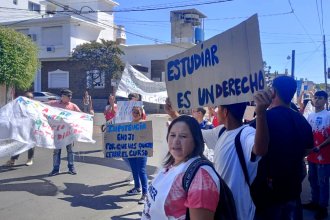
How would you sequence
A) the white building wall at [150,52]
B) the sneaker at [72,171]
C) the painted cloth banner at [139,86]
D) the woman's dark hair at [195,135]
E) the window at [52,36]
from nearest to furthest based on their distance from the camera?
1. the woman's dark hair at [195,135]
2. the sneaker at [72,171]
3. the painted cloth banner at [139,86]
4. the window at [52,36]
5. the white building wall at [150,52]

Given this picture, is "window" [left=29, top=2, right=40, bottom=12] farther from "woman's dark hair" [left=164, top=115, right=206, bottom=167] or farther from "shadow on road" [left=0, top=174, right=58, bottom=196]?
"woman's dark hair" [left=164, top=115, right=206, bottom=167]

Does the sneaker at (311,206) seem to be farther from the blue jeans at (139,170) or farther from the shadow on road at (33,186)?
the shadow on road at (33,186)

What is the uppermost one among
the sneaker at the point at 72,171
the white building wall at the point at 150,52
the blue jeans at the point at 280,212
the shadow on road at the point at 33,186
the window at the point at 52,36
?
the window at the point at 52,36

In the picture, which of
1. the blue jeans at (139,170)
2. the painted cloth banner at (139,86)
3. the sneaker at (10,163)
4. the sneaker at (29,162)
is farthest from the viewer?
the painted cloth banner at (139,86)

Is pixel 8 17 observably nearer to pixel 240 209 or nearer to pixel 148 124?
pixel 148 124

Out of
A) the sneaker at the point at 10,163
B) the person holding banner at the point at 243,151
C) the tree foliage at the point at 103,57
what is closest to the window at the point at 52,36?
the tree foliage at the point at 103,57

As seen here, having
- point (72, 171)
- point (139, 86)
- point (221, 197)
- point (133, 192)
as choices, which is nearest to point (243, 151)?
point (221, 197)

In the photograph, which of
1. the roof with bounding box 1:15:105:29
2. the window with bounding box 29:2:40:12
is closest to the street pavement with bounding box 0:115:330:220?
the roof with bounding box 1:15:105:29

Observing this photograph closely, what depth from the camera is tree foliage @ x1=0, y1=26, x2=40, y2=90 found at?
72.9 feet

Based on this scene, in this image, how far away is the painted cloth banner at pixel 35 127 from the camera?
782 centimetres

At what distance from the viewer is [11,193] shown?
6.64 meters

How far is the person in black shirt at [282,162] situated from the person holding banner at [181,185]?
685 mm

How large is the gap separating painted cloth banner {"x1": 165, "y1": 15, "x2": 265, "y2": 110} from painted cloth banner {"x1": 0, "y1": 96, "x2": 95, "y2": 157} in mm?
5136

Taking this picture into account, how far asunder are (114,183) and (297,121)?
5067mm
